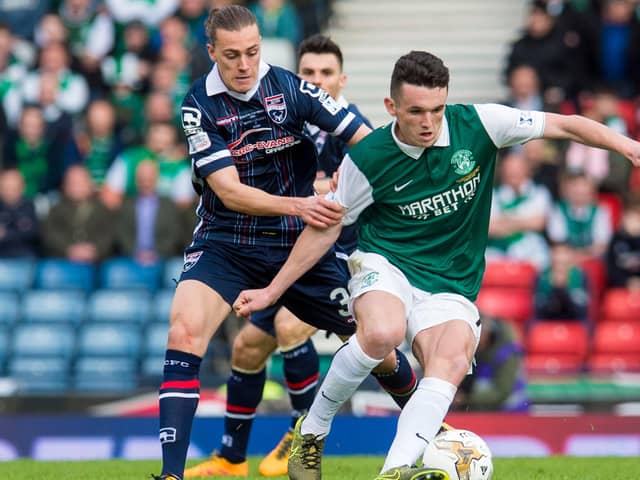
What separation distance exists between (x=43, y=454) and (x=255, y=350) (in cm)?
286

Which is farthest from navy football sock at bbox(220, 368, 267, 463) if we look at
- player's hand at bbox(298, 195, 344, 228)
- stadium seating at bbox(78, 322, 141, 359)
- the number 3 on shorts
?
stadium seating at bbox(78, 322, 141, 359)

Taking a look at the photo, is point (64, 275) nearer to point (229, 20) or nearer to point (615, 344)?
point (615, 344)

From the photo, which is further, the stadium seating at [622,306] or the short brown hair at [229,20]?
the stadium seating at [622,306]

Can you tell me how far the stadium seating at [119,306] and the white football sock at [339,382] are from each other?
21.6 feet

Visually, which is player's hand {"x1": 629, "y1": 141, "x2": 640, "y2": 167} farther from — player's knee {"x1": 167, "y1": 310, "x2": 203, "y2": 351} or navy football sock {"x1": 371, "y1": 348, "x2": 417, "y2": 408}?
player's knee {"x1": 167, "y1": 310, "x2": 203, "y2": 351}

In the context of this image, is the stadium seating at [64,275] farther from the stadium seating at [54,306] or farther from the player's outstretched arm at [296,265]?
the player's outstretched arm at [296,265]

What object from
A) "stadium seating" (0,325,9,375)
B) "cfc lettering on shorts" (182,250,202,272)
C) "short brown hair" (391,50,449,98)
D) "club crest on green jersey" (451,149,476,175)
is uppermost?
"short brown hair" (391,50,449,98)

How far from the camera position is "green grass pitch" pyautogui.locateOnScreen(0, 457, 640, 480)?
25.5 feet

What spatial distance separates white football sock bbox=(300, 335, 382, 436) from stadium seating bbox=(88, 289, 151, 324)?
6.58 metres

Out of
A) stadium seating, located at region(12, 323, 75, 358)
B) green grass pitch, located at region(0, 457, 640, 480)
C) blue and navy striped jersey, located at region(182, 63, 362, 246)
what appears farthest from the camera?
stadium seating, located at region(12, 323, 75, 358)

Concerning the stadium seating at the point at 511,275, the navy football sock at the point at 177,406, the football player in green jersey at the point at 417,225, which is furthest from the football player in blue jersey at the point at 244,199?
the stadium seating at the point at 511,275

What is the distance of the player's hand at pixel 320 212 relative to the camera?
6.89 meters

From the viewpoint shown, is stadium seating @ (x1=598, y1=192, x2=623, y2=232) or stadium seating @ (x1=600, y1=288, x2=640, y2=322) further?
stadium seating @ (x1=598, y1=192, x2=623, y2=232)

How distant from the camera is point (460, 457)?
654cm
